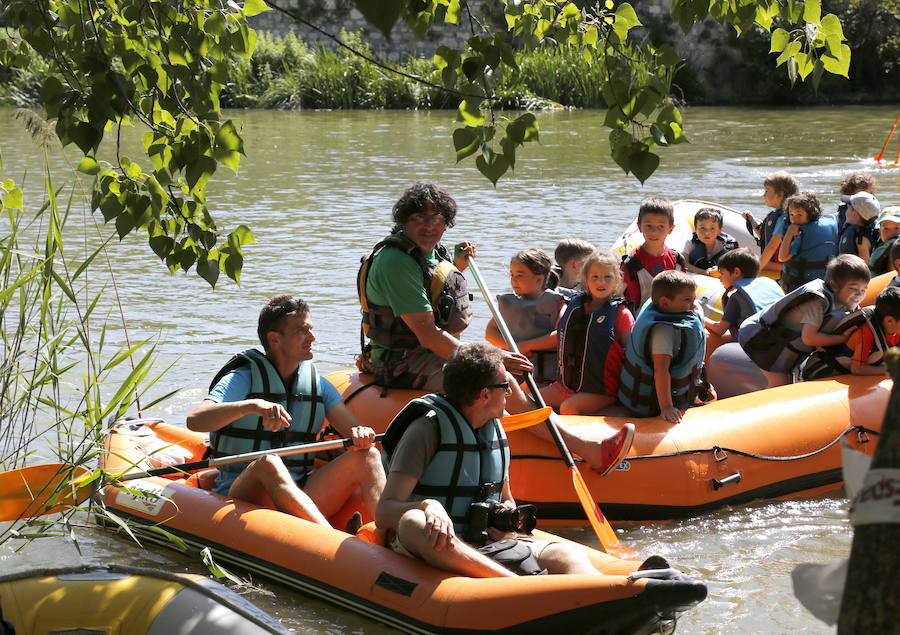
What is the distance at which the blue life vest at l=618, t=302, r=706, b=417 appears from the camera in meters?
4.38

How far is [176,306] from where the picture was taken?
8.24 metres

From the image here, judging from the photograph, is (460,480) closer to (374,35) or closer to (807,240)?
(807,240)

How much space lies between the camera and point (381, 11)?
1285mm

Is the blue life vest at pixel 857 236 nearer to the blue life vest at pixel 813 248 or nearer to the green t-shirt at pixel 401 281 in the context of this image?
the blue life vest at pixel 813 248

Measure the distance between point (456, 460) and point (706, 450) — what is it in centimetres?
156

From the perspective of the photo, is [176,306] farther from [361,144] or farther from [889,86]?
[889,86]

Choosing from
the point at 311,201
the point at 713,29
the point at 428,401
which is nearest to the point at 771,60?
the point at 713,29

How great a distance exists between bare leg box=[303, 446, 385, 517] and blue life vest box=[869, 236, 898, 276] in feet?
12.5

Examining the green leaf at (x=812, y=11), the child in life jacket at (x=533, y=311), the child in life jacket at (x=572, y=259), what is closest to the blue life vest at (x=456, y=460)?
the green leaf at (x=812, y=11)

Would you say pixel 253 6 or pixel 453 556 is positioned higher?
pixel 253 6

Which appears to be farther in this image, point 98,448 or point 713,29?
point 713,29

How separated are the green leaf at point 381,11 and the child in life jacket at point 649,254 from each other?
14.0ft

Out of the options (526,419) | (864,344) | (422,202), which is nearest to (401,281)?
(422,202)

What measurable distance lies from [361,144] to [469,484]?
15.2 m
